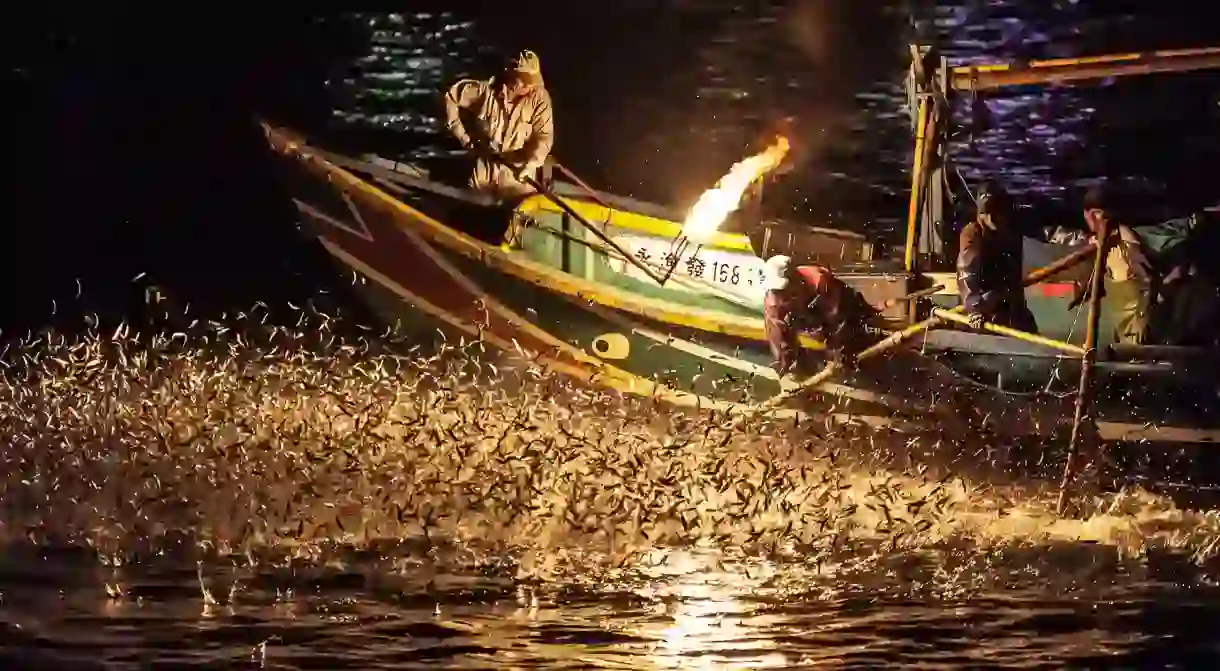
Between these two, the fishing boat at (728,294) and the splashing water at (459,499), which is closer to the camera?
Result: the splashing water at (459,499)

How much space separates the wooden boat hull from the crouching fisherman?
0.04 m

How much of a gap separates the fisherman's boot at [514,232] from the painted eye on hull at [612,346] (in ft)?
1.01

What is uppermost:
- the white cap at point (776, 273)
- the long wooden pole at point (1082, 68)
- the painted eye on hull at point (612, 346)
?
the long wooden pole at point (1082, 68)

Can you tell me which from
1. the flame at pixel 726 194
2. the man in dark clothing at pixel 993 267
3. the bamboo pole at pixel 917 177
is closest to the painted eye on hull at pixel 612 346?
the flame at pixel 726 194

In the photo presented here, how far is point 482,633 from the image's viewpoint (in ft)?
9.50

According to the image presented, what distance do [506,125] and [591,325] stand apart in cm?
53

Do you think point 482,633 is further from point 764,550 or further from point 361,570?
point 764,550

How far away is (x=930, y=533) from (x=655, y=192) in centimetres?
104

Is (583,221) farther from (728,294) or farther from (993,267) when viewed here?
(993,267)

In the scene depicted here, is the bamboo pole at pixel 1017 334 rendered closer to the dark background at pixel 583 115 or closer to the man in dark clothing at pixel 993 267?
the man in dark clothing at pixel 993 267

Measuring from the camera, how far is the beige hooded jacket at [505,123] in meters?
3.29

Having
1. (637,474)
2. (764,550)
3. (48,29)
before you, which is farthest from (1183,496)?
(48,29)

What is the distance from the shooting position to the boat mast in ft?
10.6

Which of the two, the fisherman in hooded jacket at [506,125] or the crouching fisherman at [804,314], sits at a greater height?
the fisherman in hooded jacket at [506,125]
